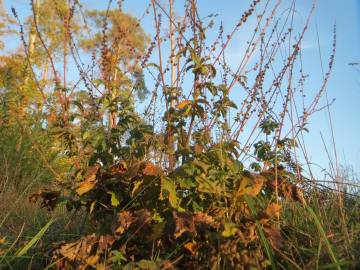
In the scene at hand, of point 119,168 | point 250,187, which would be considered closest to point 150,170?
point 119,168

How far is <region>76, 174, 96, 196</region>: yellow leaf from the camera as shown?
6.30 ft

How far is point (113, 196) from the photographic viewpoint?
195 centimetres

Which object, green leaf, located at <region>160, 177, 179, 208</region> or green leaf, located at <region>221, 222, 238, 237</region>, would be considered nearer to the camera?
green leaf, located at <region>221, 222, 238, 237</region>

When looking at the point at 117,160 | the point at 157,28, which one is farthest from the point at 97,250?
the point at 157,28

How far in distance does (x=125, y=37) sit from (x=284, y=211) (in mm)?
1495

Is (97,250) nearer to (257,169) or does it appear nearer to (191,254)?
(191,254)

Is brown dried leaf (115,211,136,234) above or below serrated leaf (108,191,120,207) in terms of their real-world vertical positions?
below

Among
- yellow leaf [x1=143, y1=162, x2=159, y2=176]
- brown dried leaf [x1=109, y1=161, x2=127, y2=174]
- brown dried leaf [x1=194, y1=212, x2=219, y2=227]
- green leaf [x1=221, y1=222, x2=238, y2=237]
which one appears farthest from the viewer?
brown dried leaf [x1=109, y1=161, x2=127, y2=174]

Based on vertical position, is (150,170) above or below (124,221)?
above

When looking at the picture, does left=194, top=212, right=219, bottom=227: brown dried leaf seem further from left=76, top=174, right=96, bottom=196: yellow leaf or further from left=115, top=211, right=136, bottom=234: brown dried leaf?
left=76, top=174, right=96, bottom=196: yellow leaf

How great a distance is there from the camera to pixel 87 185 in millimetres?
1943

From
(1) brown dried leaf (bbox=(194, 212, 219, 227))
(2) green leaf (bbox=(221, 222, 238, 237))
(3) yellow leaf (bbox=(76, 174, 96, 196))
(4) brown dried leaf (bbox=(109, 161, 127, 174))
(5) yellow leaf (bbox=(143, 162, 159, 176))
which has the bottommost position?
(2) green leaf (bbox=(221, 222, 238, 237))

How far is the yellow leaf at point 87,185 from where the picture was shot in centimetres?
192

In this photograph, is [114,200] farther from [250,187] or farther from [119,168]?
[250,187]
